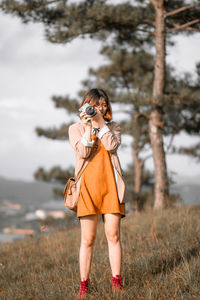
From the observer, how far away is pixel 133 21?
8.86m

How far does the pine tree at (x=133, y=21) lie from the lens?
8.41m

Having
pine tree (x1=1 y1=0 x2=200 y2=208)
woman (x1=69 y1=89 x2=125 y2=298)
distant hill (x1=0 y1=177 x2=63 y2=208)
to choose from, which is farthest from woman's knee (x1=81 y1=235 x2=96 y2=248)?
distant hill (x1=0 y1=177 x2=63 y2=208)

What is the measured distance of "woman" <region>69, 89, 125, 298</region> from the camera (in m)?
2.75

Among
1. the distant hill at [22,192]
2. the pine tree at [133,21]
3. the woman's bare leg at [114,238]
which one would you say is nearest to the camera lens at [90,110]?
the woman's bare leg at [114,238]

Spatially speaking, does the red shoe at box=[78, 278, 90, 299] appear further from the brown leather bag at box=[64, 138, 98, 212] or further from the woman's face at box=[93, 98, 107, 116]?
the woman's face at box=[93, 98, 107, 116]

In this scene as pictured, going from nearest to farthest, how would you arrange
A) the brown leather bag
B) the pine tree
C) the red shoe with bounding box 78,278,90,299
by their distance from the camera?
the red shoe with bounding box 78,278,90,299 < the brown leather bag < the pine tree

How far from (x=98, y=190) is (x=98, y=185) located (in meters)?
0.04

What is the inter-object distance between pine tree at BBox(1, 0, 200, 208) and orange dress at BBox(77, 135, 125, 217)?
5767 mm

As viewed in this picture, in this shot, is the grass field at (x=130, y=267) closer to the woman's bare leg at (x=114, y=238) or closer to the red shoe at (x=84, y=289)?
the red shoe at (x=84, y=289)

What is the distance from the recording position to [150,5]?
9570 millimetres

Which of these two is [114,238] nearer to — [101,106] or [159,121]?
[101,106]

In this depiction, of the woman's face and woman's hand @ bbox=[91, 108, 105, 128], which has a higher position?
the woman's face

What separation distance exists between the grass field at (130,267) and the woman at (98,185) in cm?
27

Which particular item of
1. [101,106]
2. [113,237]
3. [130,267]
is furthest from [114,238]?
[101,106]
